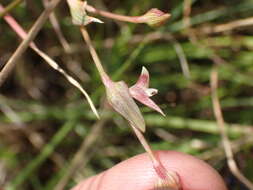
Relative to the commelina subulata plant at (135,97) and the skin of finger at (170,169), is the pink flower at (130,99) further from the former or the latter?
the skin of finger at (170,169)

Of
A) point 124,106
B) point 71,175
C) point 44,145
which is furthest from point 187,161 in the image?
point 44,145

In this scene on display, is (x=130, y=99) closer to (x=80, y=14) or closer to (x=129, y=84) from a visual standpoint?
(x=80, y=14)

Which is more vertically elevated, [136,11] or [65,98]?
[136,11]

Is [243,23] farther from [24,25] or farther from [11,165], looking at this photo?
[11,165]

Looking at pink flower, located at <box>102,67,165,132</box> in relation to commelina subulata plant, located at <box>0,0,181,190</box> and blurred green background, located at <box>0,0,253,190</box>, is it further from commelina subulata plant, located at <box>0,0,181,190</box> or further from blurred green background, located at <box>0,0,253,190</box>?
blurred green background, located at <box>0,0,253,190</box>

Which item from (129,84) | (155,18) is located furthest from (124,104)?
(129,84)

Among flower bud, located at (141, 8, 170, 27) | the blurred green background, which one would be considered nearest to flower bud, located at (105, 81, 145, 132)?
flower bud, located at (141, 8, 170, 27)

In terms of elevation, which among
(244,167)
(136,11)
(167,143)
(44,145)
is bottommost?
(244,167)
